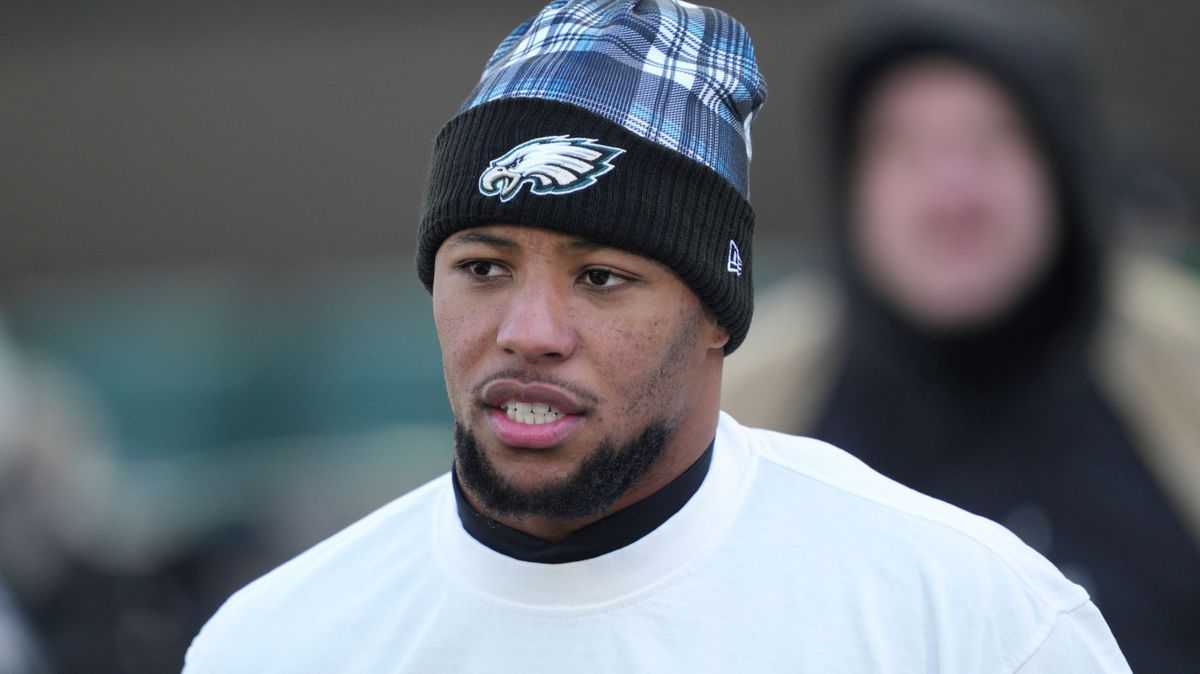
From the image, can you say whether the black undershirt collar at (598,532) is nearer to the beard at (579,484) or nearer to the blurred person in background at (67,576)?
the beard at (579,484)

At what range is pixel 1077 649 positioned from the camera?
2477 millimetres

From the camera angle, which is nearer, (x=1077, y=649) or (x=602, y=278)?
(x=1077, y=649)

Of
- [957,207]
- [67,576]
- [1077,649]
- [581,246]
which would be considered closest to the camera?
[1077,649]

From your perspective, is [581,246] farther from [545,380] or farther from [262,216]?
[262,216]

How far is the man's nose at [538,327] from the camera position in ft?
8.26

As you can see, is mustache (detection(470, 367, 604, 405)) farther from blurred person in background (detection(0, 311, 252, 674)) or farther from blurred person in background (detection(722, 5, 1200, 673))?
blurred person in background (detection(0, 311, 252, 674))

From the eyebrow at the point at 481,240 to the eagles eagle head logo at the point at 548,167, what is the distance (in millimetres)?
67

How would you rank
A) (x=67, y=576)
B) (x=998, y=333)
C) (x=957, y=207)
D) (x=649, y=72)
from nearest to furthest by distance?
(x=649, y=72)
(x=957, y=207)
(x=998, y=333)
(x=67, y=576)

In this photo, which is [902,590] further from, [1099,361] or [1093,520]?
[1099,361]

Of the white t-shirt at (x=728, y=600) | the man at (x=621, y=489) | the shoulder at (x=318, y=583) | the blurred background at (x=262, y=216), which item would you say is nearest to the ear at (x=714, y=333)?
the man at (x=621, y=489)

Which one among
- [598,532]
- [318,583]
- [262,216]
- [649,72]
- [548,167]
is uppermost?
[649,72]

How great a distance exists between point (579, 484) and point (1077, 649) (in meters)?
0.80

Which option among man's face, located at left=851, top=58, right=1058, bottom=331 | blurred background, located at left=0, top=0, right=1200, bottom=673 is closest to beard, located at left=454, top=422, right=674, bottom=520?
man's face, located at left=851, top=58, right=1058, bottom=331

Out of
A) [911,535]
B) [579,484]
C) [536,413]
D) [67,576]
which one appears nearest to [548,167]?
[536,413]
